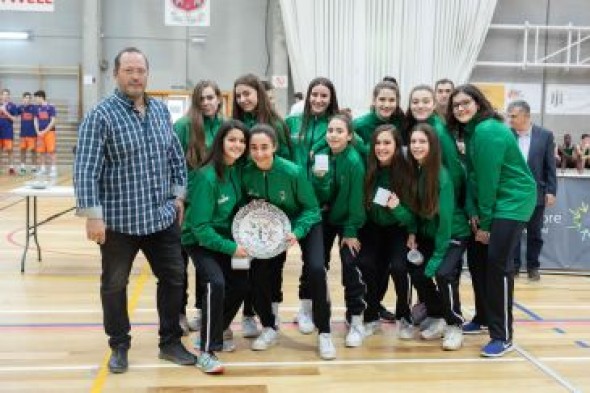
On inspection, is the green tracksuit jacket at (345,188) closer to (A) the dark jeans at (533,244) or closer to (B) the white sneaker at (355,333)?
(B) the white sneaker at (355,333)

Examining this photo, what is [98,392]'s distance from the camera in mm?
3361

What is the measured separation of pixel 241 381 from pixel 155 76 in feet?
42.9

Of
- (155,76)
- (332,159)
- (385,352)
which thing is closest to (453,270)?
(385,352)

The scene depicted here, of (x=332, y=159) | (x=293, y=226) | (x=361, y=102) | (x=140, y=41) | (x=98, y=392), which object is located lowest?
(x=98, y=392)

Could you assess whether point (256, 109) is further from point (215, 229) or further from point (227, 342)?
point (227, 342)

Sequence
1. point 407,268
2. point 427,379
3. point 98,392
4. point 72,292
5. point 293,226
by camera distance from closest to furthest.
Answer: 1. point 98,392
2. point 427,379
3. point 293,226
4. point 407,268
5. point 72,292

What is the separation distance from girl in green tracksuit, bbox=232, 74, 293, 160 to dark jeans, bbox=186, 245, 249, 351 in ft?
2.55

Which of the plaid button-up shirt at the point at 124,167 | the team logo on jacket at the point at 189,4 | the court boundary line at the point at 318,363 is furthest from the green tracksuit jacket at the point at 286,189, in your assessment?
the team logo on jacket at the point at 189,4

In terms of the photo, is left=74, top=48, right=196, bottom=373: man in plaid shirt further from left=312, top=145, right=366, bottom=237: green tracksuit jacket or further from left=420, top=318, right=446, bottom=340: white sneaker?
left=420, top=318, right=446, bottom=340: white sneaker

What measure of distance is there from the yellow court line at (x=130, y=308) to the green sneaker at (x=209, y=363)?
514 mm

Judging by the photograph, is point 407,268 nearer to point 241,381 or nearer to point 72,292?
point 241,381

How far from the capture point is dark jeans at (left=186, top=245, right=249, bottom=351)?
143 inches

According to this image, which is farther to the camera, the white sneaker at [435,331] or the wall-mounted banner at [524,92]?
the wall-mounted banner at [524,92]

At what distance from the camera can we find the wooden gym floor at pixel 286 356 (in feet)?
11.5
